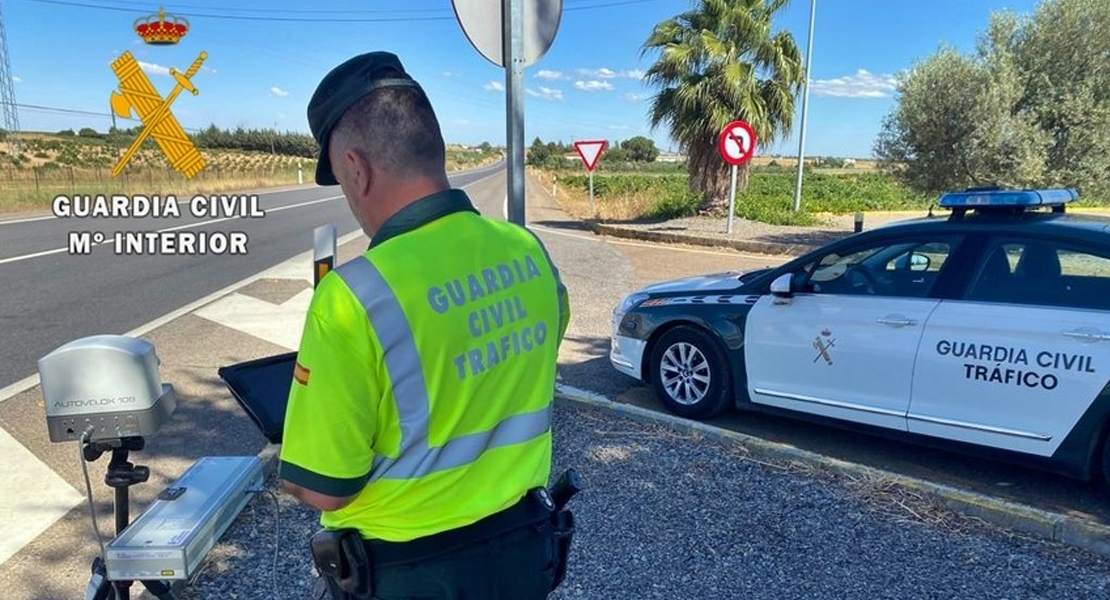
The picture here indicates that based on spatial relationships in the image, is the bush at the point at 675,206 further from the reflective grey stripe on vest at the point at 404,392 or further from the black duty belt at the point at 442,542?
the reflective grey stripe on vest at the point at 404,392

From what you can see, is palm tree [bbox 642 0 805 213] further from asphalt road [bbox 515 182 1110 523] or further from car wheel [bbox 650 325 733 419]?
car wheel [bbox 650 325 733 419]

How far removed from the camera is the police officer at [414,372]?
1.25 metres

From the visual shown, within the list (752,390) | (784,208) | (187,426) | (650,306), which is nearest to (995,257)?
(752,390)

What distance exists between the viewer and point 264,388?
5.90ft

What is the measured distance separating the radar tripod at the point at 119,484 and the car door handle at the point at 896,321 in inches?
152

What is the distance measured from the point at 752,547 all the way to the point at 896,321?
1.83 m

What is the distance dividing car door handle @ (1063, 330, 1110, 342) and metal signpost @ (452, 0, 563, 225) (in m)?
2.98

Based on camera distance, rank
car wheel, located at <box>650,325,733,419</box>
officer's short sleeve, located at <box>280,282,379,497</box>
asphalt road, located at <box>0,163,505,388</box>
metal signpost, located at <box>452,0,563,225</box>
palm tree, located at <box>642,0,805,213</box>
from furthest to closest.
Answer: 1. palm tree, located at <box>642,0,805,213</box>
2. asphalt road, located at <box>0,163,505,388</box>
3. car wheel, located at <box>650,325,733,419</box>
4. metal signpost, located at <box>452,0,563,225</box>
5. officer's short sleeve, located at <box>280,282,379,497</box>

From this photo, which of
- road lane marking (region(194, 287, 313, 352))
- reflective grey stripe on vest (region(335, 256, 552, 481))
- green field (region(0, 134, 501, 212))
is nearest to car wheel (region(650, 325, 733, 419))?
road lane marking (region(194, 287, 313, 352))

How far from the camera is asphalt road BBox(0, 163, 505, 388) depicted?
7.20 m

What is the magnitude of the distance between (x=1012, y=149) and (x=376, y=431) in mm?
14801

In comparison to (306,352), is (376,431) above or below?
below

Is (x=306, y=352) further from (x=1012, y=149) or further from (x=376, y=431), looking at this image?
(x=1012, y=149)

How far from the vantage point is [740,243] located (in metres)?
14.9
